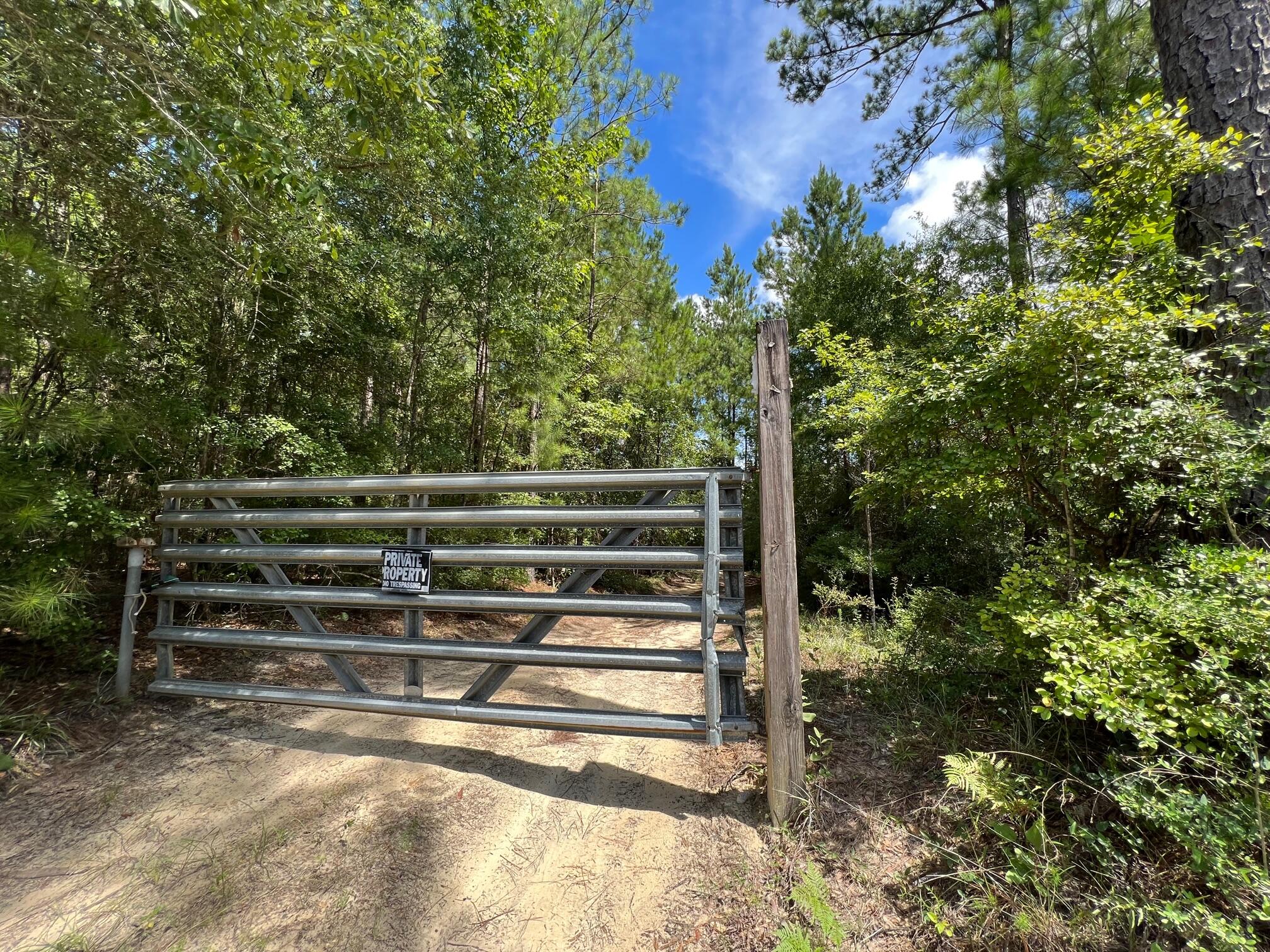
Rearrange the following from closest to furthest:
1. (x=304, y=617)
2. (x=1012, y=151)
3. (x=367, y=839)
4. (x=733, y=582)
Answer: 1. (x=367, y=839)
2. (x=733, y=582)
3. (x=304, y=617)
4. (x=1012, y=151)

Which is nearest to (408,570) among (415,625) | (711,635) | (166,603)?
(415,625)

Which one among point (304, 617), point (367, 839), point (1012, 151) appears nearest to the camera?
point (367, 839)

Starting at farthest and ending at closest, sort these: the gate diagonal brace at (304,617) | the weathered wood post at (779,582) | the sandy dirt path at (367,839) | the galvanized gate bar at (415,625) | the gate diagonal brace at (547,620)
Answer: the gate diagonal brace at (304,617) < the galvanized gate bar at (415,625) < the gate diagonal brace at (547,620) < the weathered wood post at (779,582) < the sandy dirt path at (367,839)

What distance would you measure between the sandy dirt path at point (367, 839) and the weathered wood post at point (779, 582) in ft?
1.01

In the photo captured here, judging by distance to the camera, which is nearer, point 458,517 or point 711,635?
point 711,635

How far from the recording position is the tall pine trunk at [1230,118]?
8.36ft

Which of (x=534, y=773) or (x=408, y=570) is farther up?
(x=408, y=570)

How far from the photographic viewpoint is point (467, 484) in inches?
110

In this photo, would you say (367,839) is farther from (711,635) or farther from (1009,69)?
(1009,69)

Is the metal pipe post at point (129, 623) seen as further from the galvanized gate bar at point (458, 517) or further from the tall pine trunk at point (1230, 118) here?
the tall pine trunk at point (1230, 118)

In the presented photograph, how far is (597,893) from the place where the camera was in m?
1.97

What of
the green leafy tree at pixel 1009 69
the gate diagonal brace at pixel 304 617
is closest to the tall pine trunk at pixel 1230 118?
the green leafy tree at pixel 1009 69

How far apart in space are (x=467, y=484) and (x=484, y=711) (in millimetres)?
1272

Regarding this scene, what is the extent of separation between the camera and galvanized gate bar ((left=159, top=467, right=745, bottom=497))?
8.40 ft
